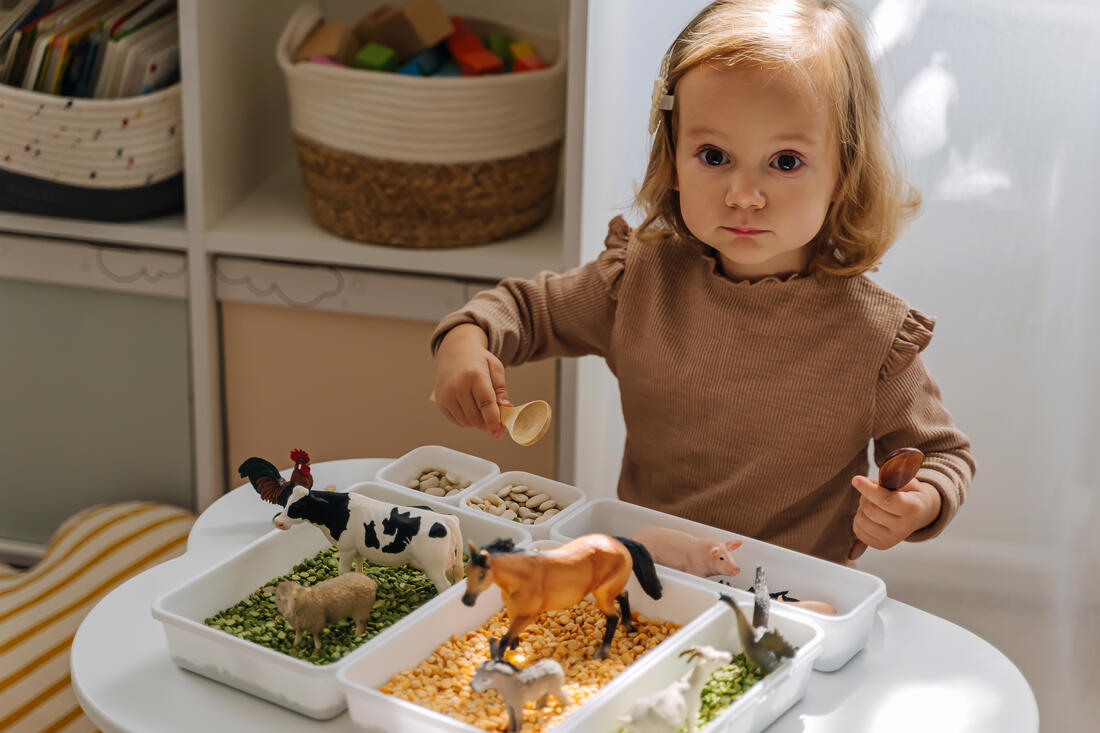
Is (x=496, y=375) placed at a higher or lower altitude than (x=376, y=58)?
lower

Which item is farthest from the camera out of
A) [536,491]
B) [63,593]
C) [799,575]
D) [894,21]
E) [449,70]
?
[449,70]

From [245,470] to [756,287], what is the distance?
0.51 m

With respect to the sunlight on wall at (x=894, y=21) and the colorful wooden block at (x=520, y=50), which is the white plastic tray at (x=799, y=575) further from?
the colorful wooden block at (x=520, y=50)

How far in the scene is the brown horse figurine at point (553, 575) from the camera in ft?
2.46

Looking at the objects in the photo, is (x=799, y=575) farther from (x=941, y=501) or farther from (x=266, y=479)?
(x=266, y=479)

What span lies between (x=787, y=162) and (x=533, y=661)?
1.60ft

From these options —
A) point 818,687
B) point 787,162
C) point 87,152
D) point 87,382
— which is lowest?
point 87,382

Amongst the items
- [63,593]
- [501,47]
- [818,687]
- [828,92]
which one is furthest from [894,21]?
[63,593]

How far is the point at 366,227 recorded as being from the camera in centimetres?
165

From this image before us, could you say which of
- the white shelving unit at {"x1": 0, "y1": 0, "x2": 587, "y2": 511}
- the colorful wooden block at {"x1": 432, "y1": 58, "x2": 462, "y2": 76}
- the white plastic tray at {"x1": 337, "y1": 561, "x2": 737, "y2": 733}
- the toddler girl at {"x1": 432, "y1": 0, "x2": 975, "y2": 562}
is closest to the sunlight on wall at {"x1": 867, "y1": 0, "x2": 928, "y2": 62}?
the toddler girl at {"x1": 432, "y1": 0, "x2": 975, "y2": 562}

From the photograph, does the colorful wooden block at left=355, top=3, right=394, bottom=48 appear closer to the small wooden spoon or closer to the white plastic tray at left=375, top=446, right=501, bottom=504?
the white plastic tray at left=375, top=446, right=501, bottom=504

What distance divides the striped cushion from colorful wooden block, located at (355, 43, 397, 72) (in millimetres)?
717

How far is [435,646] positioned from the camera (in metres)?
0.83

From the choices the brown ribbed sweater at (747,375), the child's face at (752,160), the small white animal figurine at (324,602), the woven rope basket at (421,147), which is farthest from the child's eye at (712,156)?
the woven rope basket at (421,147)
